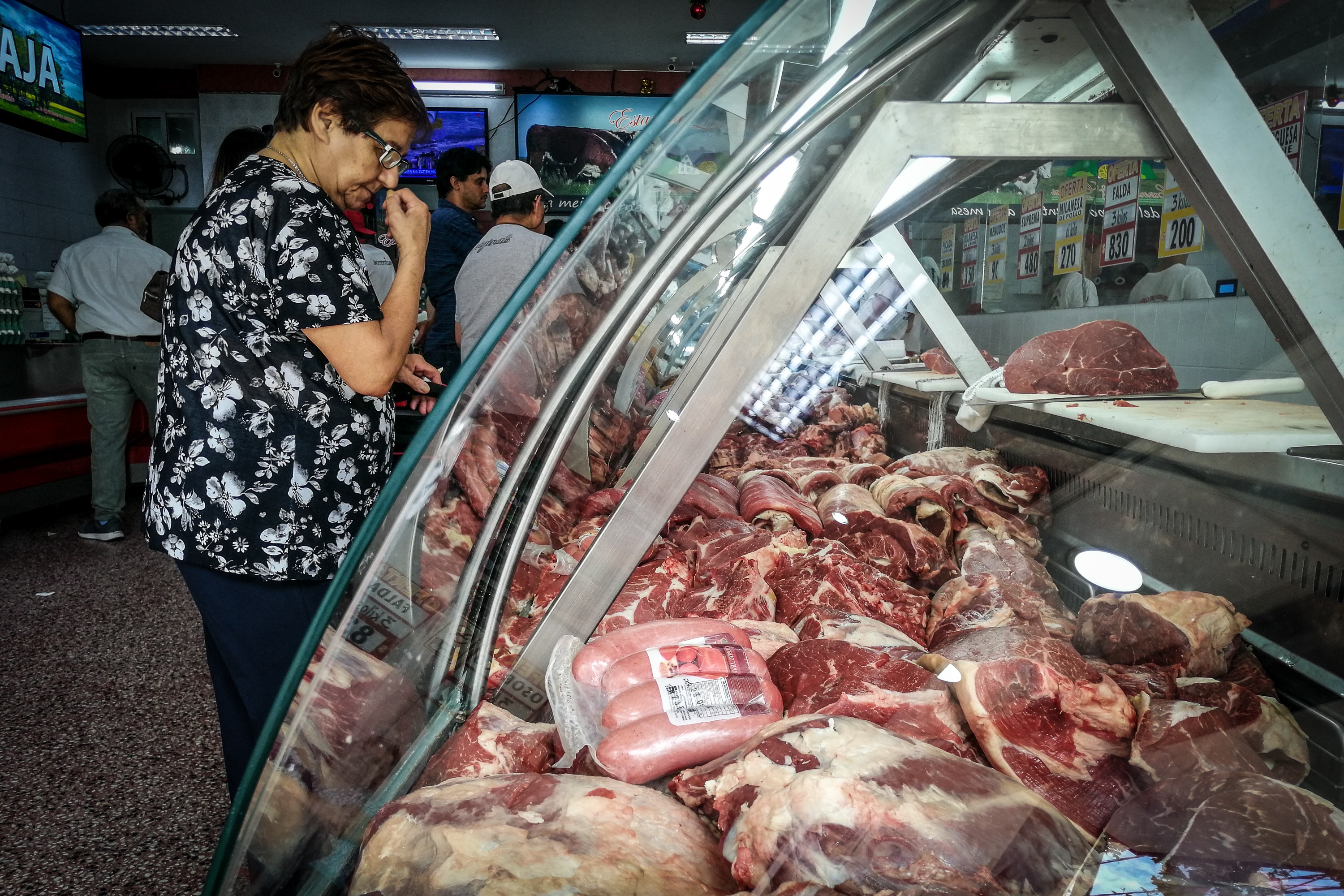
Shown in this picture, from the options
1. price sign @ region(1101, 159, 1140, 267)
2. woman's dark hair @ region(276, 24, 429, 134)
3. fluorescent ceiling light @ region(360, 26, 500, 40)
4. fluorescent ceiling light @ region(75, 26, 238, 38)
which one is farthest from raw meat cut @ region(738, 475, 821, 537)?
fluorescent ceiling light @ region(75, 26, 238, 38)

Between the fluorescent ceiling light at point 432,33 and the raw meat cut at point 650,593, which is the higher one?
the fluorescent ceiling light at point 432,33

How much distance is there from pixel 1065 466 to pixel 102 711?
11.5ft

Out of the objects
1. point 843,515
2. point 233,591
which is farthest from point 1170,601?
point 233,591

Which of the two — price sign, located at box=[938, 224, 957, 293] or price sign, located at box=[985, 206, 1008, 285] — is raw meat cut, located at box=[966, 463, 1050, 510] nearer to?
price sign, located at box=[938, 224, 957, 293]

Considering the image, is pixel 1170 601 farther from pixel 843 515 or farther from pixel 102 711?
pixel 102 711

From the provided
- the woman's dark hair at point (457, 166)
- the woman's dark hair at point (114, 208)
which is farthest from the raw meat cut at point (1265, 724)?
the woman's dark hair at point (114, 208)

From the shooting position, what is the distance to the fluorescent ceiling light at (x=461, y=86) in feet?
32.1

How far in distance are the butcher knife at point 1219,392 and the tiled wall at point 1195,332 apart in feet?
1.25

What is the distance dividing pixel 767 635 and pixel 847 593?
26 centimetres

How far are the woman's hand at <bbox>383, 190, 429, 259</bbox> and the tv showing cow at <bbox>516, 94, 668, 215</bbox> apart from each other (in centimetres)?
767

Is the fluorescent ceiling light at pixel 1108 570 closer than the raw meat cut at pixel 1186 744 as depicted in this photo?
No

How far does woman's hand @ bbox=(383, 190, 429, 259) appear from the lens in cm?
165

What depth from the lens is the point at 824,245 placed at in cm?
107

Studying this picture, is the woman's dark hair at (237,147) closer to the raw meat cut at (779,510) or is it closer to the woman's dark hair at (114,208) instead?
the raw meat cut at (779,510)
